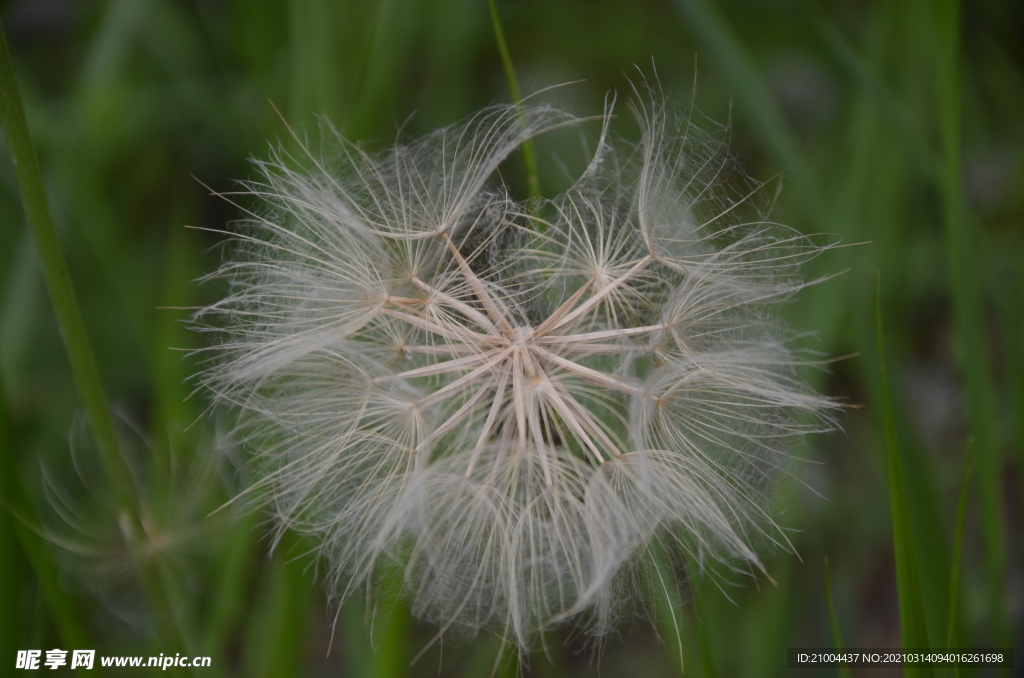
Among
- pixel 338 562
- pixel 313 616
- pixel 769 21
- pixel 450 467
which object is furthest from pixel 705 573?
pixel 769 21

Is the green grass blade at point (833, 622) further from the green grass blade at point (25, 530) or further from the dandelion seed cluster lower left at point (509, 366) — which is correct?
the green grass blade at point (25, 530)

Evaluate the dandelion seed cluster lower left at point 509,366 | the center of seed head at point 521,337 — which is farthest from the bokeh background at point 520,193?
the center of seed head at point 521,337

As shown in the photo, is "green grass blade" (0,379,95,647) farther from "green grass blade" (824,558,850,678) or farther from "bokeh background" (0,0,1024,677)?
"green grass blade" (824,558,850,678)

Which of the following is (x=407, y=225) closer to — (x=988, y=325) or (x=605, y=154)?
(x=605, y=154)

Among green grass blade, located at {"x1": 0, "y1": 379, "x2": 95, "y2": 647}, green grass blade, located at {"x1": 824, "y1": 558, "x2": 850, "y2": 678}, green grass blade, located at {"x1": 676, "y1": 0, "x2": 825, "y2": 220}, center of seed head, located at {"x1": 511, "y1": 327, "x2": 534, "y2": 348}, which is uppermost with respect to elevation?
green grass blade, located at {"x1": 676, "y1": 0, "x2": 825, "y2": 220}

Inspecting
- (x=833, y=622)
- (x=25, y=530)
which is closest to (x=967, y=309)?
(x=833, y=622)

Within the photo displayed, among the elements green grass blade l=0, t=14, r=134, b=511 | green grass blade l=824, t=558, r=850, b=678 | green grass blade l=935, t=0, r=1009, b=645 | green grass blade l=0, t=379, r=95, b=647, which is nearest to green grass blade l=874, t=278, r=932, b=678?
green grass blade l=824, t=558, r=850, b=678
